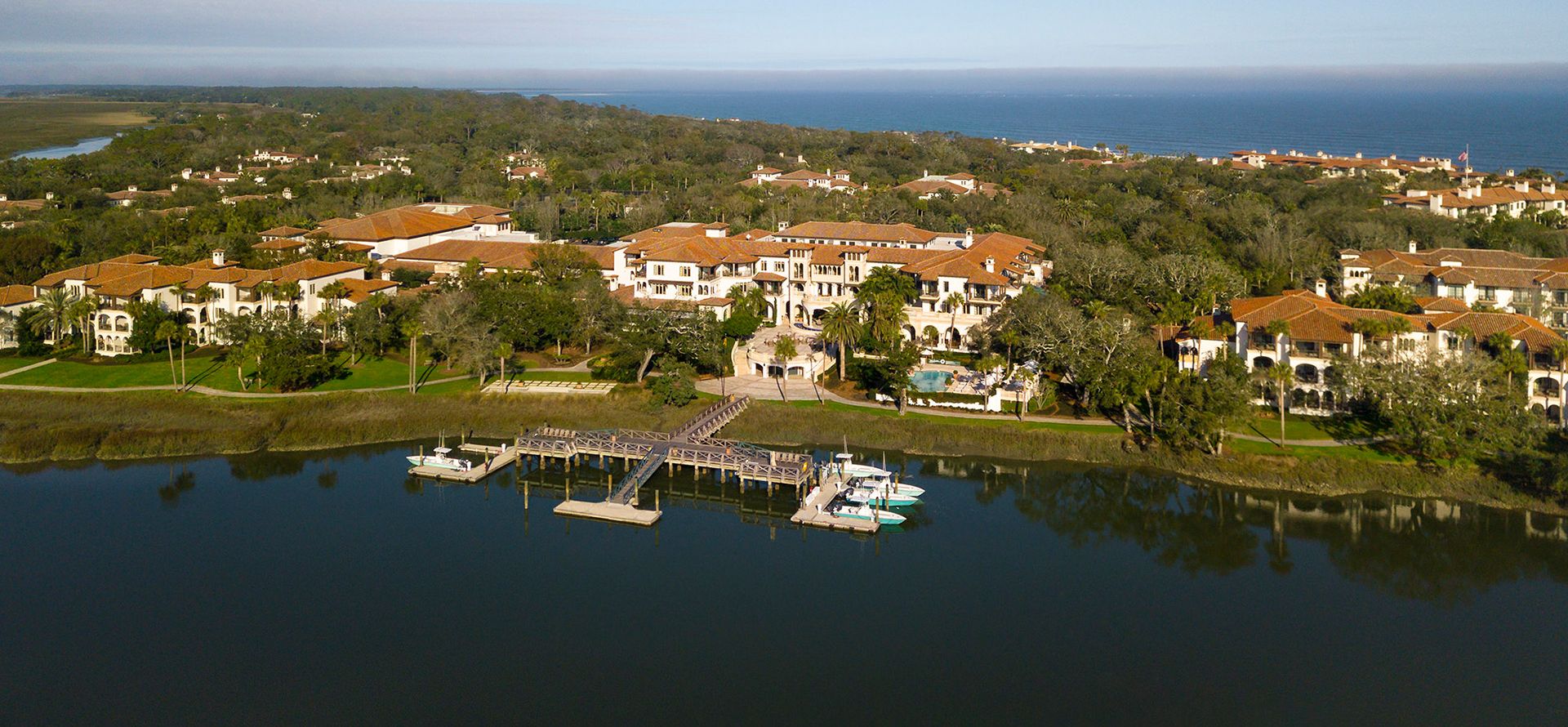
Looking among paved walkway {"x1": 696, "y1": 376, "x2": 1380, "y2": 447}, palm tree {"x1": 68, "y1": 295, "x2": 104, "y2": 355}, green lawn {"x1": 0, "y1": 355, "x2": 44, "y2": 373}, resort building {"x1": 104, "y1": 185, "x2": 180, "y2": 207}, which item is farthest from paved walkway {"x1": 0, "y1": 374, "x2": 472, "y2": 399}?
resort building {"x1": 104, "y1": 185, "x2": 180, "y2": 207}

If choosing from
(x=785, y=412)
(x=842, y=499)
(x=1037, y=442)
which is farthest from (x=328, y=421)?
(x=1037, y=442)

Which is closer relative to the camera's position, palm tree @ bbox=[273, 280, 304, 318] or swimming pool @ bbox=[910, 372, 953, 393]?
swimming pool @ bbox=[910, 372, 953, 393]

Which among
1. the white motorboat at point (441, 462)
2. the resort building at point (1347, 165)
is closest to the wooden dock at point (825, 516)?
the white motorboat at point (441, 462)

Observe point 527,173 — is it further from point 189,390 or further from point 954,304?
point 954,304

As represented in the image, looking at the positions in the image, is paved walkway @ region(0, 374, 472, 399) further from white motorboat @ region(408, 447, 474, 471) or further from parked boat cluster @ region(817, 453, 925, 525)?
Result: parked boat cluster @ region(817, 453, 925, 525)

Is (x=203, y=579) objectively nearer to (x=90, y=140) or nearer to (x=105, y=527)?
(x=105, y=527)

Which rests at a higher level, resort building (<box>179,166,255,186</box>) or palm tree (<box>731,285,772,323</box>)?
resort building (<box>179,166,255,186</box>)
